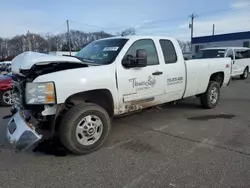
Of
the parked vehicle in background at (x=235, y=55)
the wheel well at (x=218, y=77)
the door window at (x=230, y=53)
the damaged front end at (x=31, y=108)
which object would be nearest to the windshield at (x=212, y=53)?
the parked vehicle in background at (x=235, y=55)

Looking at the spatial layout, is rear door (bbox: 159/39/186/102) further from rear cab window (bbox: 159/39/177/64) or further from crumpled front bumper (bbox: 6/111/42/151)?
crumpled front bumper (bbox: 6/111/42/151)

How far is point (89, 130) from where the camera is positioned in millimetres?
3770

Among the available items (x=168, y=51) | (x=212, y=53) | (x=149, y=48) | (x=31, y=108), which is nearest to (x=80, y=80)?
(x=31, y=108)

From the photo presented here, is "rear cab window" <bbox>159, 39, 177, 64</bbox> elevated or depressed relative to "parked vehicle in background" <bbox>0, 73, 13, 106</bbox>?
elevated

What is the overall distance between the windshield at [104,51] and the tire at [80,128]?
0.96 meters

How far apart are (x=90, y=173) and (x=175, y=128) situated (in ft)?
7.91

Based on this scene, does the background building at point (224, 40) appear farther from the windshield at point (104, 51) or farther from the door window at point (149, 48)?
the windshield at point (104, 51)

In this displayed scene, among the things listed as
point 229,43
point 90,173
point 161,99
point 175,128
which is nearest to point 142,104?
point 161,99

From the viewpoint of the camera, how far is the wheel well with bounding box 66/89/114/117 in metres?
Result: 3.84

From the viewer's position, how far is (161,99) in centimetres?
495

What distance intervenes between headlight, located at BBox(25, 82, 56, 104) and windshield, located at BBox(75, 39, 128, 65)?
1.18 metres

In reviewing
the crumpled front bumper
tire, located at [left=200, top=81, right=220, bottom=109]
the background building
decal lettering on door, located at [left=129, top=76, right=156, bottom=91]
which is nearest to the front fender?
decal lettering on door, located at [left=129, top=76, right=156, bottom=91]

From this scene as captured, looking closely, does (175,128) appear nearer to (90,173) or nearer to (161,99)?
(161,99)

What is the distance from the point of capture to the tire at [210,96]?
6.39m
